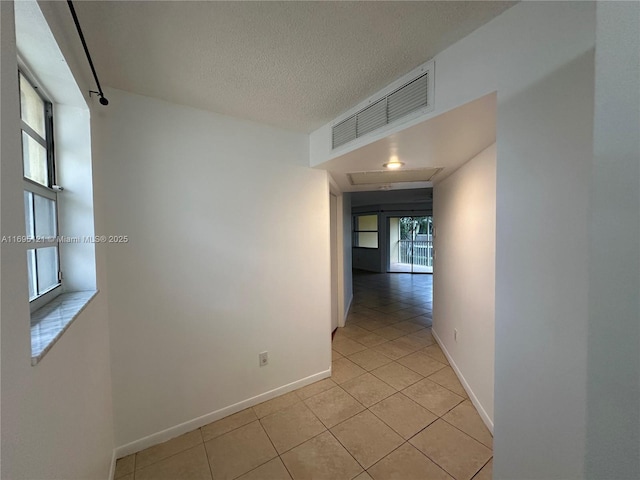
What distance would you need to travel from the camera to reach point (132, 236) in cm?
163

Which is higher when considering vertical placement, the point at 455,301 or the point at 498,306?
the point at 498,306

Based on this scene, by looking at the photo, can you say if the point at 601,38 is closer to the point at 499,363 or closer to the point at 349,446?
the point at 499,363

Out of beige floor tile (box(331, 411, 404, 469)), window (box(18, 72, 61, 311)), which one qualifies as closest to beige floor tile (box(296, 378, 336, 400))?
beige floor tile (box(331, 411, 404, 469))

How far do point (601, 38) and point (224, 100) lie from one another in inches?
70.9

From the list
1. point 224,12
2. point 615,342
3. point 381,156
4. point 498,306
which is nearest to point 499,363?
point 498,306

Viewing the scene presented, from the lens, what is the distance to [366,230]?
30.6 ft

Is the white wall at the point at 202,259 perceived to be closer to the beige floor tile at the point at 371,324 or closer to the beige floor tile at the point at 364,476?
the beige floor tile at the point at 364,476

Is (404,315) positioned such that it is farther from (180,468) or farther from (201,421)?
(180,468)

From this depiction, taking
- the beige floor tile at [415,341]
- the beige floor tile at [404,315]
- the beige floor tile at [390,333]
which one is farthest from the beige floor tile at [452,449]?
the beige floor tile at [404,315]

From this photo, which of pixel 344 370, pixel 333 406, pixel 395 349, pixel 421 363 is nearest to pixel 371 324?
pixel 395 349

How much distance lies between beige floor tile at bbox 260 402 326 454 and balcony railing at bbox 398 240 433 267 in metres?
7.96

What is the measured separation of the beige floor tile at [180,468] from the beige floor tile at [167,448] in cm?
4

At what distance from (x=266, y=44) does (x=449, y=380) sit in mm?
3036

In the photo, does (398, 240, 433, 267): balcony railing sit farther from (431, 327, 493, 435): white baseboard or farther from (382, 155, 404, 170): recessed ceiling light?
(382, 155, 404, 170): recessed ceiling light
